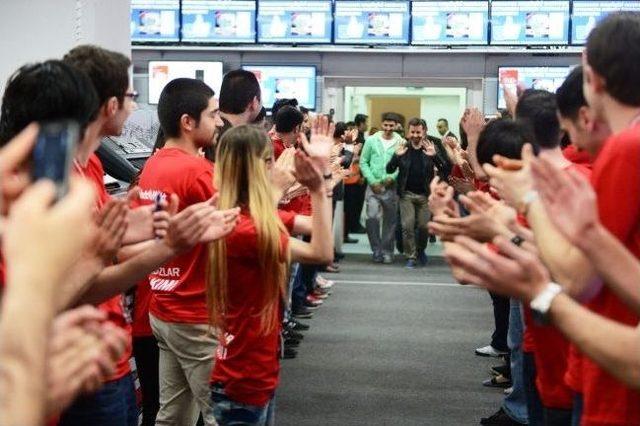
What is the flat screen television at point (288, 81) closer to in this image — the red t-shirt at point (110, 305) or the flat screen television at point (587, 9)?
the flat screen television at point (587, 9)

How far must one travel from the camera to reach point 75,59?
2.67 m

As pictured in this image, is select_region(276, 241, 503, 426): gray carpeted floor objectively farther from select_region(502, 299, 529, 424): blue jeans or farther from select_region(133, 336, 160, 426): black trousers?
select_region(133, 336, 160, 426): black trousers

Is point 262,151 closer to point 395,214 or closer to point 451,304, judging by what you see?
point 451,304

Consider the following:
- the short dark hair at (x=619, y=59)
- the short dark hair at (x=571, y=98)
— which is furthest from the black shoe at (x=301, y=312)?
the short dark hair at (x=619, y=59)

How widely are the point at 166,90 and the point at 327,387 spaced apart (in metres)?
2.47

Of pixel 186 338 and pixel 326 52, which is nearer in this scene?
pixel 186 338

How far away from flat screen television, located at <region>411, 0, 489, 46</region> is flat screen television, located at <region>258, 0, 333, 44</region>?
114cm

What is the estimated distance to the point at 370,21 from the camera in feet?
39.3

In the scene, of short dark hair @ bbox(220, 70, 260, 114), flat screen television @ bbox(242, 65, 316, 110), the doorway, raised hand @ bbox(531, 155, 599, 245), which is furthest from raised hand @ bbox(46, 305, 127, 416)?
the doorway

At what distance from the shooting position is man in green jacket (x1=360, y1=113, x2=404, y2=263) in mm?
10797

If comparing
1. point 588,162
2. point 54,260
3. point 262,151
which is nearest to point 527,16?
point 588,162

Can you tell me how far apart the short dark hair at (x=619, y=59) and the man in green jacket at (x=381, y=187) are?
876 centimetres

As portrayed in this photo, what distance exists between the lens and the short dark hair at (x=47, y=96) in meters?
1.98

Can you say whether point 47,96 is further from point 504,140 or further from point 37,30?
point 37,30
